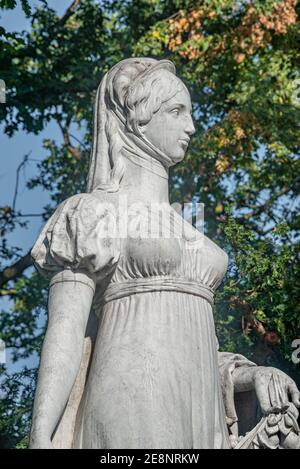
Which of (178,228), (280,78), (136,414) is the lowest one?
(136,414)

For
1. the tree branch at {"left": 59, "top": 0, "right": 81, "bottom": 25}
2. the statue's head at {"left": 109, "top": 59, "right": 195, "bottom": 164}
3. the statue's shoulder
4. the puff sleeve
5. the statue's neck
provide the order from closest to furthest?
the puff sleeve < the statue's shoulder < the statue's neck < the statue's head at {"left": 109, "top": 59, "right": 195, "bottom": 164} < the tree branch at {"left": 59, "top": 0, "right": 81, "bottom": 25}

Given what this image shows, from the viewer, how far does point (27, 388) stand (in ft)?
Result: 46.4

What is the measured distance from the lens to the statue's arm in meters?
6.71

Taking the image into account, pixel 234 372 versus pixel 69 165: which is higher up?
pixel 69 165

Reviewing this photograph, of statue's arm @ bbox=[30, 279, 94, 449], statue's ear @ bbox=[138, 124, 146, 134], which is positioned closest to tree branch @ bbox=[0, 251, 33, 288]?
statue's ear @ bbox=[138, 124, 146, 134]

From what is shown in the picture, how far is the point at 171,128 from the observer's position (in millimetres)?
7910

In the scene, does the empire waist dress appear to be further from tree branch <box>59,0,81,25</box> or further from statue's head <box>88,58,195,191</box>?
tree branch <box>59,0,81,25</box>

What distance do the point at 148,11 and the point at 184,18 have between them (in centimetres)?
Result: 133

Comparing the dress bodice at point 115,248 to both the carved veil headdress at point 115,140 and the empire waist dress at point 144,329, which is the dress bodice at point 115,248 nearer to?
the empire waist dress at point 144,329

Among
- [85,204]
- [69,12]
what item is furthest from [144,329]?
[69,12]

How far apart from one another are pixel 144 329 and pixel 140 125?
147 centimetres

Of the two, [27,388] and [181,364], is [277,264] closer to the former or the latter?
[27,388]

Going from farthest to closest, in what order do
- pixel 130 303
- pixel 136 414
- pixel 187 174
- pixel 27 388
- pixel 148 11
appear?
pixel 148 11
pixel 187 174
pixel 27 388
pixel 130 303
pixel 136 414

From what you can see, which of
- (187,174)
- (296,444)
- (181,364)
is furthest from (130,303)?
(187,174)
